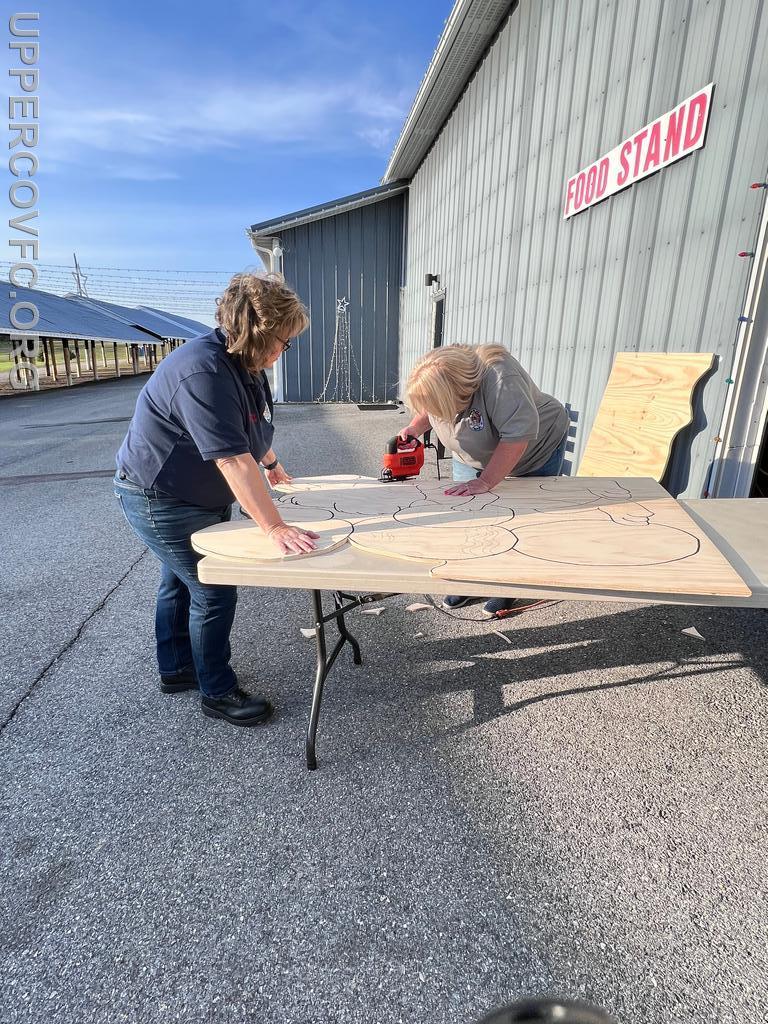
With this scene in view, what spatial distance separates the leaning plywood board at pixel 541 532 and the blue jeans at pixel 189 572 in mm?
379

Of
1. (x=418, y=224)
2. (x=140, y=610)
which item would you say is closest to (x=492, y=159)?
(x=418, y=224)

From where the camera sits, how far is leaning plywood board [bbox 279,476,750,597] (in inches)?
57.6

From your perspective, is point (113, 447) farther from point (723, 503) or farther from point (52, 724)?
point (723, 503)

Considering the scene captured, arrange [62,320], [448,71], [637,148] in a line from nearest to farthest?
[637,148]
[448,71]
[62,320]

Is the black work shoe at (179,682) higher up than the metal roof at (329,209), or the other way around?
the metal roof at (329,209)

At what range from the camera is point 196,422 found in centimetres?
160

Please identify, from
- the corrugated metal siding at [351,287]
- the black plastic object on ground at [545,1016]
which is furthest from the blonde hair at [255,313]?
the corrugated metal siding at [351,287]

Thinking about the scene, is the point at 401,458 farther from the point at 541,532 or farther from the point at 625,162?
the point at 625,162

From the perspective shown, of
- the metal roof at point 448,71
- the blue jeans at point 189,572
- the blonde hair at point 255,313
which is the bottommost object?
the blue jeans at point 189,572

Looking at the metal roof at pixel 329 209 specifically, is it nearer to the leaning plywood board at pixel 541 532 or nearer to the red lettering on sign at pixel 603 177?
the red lettering on sign at pixel 603 177

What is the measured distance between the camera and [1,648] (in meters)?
2.62

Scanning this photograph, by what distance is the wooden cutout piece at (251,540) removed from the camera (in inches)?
63.8

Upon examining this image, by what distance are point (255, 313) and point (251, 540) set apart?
0.69m

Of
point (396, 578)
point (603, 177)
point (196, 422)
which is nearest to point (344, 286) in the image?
point (603, 177)
